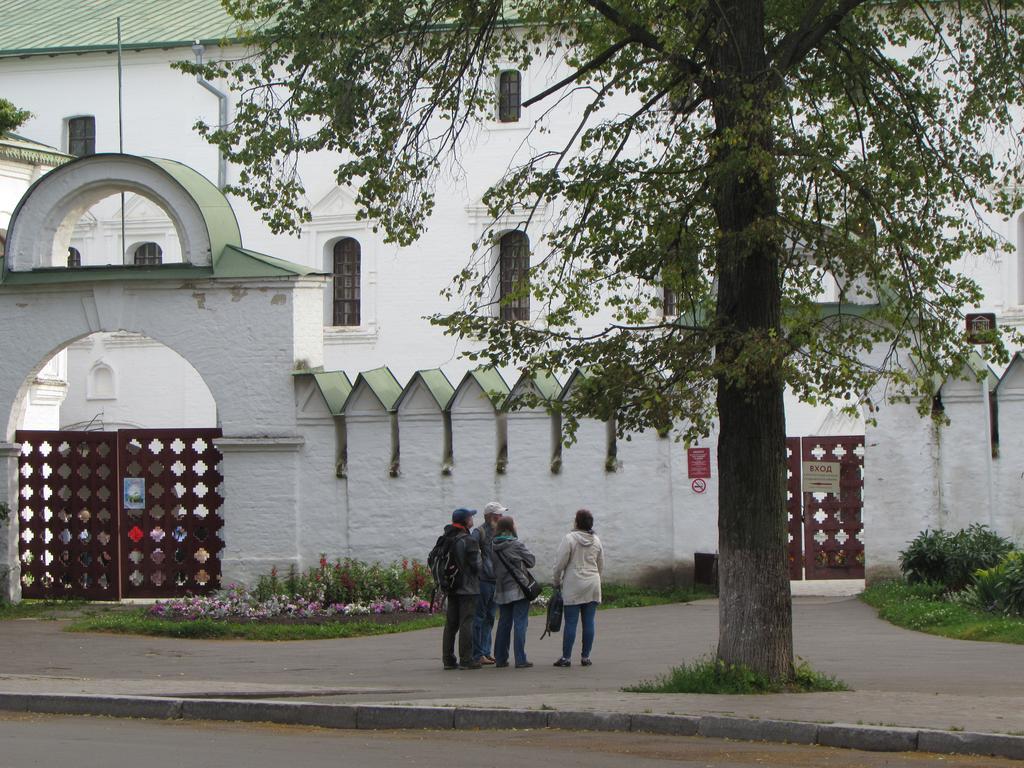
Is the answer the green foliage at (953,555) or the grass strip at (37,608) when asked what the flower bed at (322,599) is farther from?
the green foliage at (953,555)

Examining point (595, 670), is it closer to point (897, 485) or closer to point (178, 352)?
point (897, 485)

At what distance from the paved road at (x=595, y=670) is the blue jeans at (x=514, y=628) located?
0.84 ft

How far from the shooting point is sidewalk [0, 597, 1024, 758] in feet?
36.3

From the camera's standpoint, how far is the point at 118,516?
22031 millimetres

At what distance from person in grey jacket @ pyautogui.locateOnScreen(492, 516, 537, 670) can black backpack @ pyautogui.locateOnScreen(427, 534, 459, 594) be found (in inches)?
17.7

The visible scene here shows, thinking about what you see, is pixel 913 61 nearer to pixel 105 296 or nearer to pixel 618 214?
pixel 618 214

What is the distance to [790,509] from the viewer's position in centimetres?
2158

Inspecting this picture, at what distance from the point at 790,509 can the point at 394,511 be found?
5146mm

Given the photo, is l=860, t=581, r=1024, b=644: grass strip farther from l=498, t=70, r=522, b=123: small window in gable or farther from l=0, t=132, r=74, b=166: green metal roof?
l=0, t=132, r=74, b=166: green metal roof

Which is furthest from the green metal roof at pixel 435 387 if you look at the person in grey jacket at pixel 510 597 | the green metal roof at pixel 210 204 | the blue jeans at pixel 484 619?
the person in grey jacket at pixel 510 597

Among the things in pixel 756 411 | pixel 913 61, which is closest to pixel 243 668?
pixel 756 411

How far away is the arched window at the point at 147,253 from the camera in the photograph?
42.8m

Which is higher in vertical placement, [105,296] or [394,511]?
[105,296]

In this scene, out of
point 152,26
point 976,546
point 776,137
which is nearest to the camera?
point 776,137
